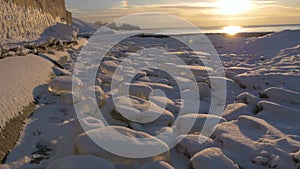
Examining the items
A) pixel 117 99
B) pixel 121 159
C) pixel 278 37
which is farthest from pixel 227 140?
pixel 278 37

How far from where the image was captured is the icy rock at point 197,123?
192cm

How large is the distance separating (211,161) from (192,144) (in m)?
0.23

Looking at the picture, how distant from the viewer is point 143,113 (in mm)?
1988

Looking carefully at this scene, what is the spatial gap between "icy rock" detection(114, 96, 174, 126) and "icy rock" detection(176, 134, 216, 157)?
27cm

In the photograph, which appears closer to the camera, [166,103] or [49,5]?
[166,103]

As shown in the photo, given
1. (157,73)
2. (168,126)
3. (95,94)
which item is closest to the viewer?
(168,126)

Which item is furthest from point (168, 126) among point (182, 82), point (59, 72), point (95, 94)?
point (59, 72)

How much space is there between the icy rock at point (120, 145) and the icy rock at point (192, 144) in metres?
0.17

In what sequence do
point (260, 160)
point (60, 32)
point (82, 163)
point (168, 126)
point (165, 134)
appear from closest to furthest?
point (82, 163) → point (260, 160) → point (165, 134) → point (168, 126) → point (60, 32)

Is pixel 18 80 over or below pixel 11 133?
over

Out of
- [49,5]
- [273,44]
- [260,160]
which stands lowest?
[260,160]

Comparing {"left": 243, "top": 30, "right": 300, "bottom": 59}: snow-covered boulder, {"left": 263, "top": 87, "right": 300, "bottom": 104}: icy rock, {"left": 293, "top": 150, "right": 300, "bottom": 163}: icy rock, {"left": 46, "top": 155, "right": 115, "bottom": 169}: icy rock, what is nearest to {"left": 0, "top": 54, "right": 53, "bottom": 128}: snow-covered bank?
{"left": 46, "top": 155, "right": 115, "bottom": 169}: icy rock

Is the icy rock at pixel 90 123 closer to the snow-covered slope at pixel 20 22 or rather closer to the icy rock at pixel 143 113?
the icy rock at pixel 143 113

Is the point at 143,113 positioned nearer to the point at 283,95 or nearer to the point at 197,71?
the point at 283,95
